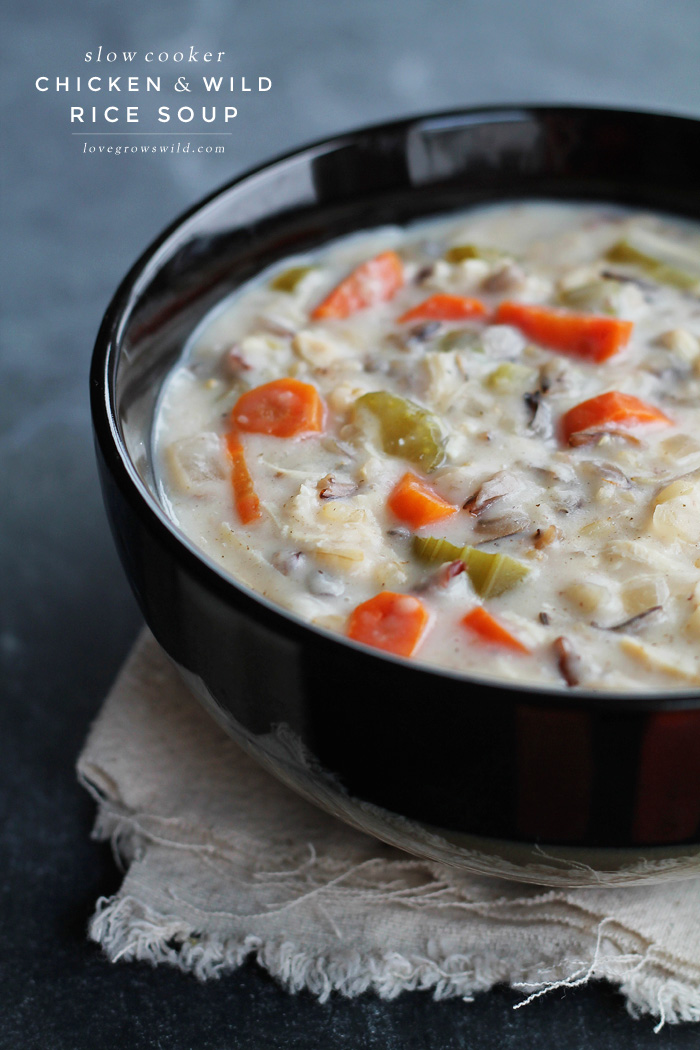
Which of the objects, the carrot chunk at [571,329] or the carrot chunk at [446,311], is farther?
the carrot chunk at [446,311]

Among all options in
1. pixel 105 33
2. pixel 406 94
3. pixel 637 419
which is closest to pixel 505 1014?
pixel 637 419

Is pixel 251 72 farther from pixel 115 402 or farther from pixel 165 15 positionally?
pixel 115 402

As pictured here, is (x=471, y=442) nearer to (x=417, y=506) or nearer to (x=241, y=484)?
(x=417, y=506)

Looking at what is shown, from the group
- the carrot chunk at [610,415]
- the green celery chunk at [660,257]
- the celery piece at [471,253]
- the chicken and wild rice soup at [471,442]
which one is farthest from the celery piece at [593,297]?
the carrot chunk at [610,415]

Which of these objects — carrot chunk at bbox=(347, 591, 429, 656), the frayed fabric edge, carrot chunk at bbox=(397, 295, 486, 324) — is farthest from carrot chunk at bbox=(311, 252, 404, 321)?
the frayed fabric edge

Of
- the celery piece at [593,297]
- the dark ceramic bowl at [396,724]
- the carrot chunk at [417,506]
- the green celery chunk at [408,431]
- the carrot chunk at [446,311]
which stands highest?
the celery piece at [593,297]

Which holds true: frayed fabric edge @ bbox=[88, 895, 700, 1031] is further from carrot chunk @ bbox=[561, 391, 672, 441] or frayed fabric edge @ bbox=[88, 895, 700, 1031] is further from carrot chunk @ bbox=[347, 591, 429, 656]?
carrot chunk @ bbox=[561, 391, 672, 441]

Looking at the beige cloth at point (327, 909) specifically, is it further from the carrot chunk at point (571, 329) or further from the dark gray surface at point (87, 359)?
the carrot chunk at point (571, 329)
